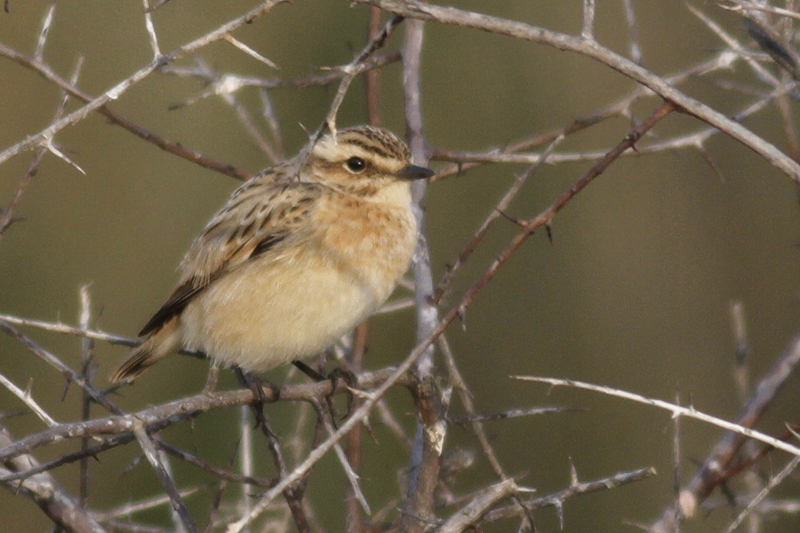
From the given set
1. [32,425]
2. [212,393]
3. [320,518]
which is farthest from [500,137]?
[212,393]

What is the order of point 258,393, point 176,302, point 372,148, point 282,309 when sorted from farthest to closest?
point 176,302 → point 372,148 → point 282,309 → point 258,393

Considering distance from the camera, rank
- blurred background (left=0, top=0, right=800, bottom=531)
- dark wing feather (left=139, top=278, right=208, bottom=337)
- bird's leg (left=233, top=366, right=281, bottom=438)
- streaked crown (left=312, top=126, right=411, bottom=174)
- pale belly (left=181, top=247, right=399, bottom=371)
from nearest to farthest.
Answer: bird's leg (left=233, top=366, right=281, bottom=438) < pale belly (left=181, top=247, right=399, bottom=371) < streaked crown (left=312, top=126, right=411, bottom=174) < dark wing feather (left=139, top=278, right=208, bottom=337) < blurred background (left=0, top=0, right=800, bottom=531)

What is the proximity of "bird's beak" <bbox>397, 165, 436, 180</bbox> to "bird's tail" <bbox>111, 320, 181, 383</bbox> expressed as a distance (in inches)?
59.3

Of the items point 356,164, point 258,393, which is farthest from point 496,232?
point 258,393

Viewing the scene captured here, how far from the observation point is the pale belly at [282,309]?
4996mm

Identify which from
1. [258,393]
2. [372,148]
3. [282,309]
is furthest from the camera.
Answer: [372,148]

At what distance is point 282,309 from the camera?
506 cm

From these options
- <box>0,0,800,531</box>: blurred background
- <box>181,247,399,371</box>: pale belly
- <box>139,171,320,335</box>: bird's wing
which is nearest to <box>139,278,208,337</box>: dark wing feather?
<box>139,171,320,335</box>: bird's wing

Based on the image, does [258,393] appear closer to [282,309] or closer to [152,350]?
[282,309]

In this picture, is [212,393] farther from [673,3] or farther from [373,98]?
[673,3]

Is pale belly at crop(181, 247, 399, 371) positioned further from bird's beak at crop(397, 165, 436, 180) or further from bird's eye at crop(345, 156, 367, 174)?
bird's eye at crop(345, 156, 367, 174)

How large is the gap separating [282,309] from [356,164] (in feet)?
3.10

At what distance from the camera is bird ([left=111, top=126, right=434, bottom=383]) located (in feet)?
16.6

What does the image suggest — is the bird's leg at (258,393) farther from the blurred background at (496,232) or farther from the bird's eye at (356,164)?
the blurred background at (496,232)
